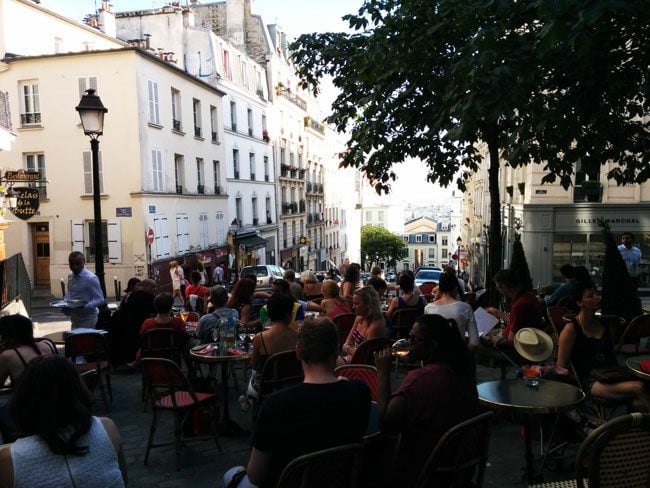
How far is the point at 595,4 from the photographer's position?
3.94 m

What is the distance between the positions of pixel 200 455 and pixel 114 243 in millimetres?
19828

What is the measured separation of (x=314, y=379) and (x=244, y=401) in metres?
2.68

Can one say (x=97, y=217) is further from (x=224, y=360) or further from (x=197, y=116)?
(x=197, y=116)

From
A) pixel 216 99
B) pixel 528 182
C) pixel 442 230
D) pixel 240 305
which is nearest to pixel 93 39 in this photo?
pixel 216 99

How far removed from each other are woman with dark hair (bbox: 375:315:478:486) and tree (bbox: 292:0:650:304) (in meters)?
2.58

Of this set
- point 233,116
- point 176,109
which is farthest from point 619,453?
point 233,116

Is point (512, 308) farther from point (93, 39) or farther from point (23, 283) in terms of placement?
point (93, 39)

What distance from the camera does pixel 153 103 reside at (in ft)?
81.3

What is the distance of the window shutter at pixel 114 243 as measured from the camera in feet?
76.2

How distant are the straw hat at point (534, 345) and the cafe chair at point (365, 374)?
173 centimetres

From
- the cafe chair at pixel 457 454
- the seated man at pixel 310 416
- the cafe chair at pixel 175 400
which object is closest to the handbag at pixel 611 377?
the cafe chair at pixel 457 454

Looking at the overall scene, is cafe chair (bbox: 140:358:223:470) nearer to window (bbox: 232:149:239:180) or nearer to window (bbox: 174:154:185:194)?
window (bbox: 174:154:185:194)

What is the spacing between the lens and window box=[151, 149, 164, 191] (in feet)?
80.8

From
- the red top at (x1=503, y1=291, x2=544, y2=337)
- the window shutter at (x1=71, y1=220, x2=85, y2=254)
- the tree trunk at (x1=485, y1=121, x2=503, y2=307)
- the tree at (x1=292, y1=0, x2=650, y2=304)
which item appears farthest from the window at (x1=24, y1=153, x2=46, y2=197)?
the red top at (x1=503, y1=291, x2=544, y2=337)
